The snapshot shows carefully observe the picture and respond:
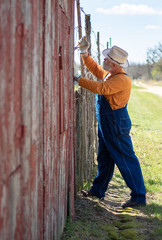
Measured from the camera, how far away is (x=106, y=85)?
3.98 meters

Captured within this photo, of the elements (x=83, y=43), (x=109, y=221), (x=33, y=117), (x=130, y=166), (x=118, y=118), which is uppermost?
(x=83, y=43)

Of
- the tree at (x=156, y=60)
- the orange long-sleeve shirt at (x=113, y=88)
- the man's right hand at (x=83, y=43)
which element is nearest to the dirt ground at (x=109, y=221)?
the orange long-sleeve shirt at (x=113, y=88)

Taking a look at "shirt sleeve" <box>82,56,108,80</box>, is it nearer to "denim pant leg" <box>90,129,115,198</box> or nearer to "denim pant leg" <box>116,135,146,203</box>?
"denim pant leg" <box>116,135,146,203</box>

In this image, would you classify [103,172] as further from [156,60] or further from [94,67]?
[156,60]

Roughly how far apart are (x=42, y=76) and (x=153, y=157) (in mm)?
5858

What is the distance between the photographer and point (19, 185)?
1.80m

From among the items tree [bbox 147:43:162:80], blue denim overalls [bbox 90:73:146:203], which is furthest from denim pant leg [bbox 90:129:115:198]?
tree [bbox 147:43:162:80]

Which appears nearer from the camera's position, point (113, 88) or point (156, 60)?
point (113, 88)

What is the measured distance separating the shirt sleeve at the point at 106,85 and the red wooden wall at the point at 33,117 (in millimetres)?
413

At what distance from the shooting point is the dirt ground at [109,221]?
3.64 metres

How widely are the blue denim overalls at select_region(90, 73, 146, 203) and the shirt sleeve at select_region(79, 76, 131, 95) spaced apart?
29cm

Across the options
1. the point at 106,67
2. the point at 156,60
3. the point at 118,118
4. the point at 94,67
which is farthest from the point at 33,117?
the point at 156,60

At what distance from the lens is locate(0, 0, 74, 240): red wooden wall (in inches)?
61.3

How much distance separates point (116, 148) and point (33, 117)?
2519 millimetres
